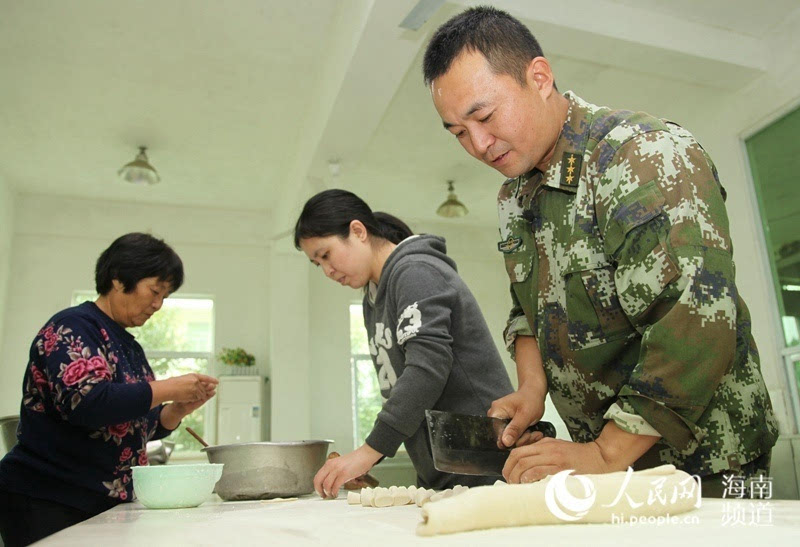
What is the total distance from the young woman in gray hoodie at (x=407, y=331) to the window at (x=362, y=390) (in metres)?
4.99

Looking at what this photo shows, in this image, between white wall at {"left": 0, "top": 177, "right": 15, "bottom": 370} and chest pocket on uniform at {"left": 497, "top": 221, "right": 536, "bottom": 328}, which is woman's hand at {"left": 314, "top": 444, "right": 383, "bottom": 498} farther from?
white wall at {"left": 0, "top": 177, "right": 15, "bottom": 370}

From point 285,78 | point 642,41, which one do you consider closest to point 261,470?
point 642,41

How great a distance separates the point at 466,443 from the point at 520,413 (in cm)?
13

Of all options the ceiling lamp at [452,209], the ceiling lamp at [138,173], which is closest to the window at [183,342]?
the ceiling lamp at [138,173]

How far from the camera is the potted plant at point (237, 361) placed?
602 cm

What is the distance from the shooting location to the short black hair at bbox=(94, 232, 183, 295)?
1.88m

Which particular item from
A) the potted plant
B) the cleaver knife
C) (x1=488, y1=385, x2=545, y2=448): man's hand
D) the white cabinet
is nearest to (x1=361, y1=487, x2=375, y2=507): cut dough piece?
the cleaver knife

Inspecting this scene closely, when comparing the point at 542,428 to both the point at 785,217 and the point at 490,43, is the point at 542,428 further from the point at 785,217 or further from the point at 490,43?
the point at 785,217

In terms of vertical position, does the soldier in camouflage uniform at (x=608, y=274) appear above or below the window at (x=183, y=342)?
below

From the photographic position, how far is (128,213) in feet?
20.9

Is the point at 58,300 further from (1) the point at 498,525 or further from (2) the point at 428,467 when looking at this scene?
(1) the point at 498,525

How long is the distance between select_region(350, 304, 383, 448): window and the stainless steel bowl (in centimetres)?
508

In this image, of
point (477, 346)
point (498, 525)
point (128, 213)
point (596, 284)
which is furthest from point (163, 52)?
point (498, 525)

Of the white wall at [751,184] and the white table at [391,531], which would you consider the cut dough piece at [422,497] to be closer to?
the white table at [391,531]
